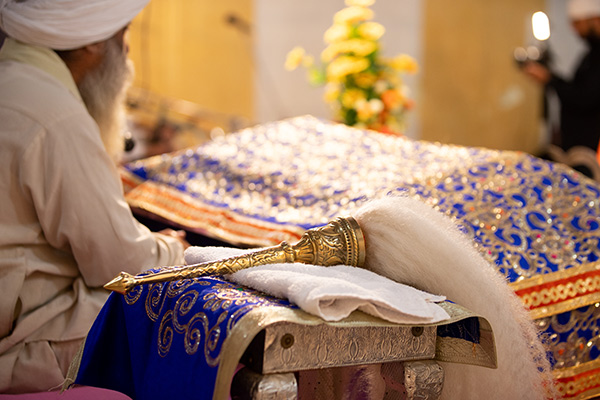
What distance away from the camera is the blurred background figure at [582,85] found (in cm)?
566

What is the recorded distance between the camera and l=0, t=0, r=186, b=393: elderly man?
7.23 ft

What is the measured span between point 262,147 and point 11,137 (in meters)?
1.57

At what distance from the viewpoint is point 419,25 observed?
26.9ft

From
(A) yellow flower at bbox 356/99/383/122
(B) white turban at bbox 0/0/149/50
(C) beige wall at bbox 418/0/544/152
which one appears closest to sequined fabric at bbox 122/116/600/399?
(B) white turban at bbox 0/0/149/50

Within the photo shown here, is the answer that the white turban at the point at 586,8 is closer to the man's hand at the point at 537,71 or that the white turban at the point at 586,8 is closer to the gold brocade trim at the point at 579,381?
the man's hand at the point at 537,71

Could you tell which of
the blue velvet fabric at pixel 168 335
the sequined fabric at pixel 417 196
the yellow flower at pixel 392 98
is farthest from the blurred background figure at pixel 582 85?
the blue velvet fabric at pixel 168 335

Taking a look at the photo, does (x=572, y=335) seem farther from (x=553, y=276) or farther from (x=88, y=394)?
(x=88, y=394)

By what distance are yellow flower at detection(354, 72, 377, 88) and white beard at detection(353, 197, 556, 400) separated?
3.72 meters

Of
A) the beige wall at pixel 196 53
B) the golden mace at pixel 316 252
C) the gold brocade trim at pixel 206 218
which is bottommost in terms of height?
the beige wall at pixel 196 53

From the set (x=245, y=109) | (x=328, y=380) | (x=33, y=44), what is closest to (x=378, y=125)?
(x=245, y=109)

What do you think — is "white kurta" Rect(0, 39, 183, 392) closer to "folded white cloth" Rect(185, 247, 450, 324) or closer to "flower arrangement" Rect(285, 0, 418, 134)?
"folded white cloth" Rect(185, 247, 450, 324)

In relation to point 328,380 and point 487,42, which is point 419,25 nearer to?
point 487,42

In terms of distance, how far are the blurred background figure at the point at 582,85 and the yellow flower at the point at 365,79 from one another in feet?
4.73

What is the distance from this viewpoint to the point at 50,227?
2281mm
